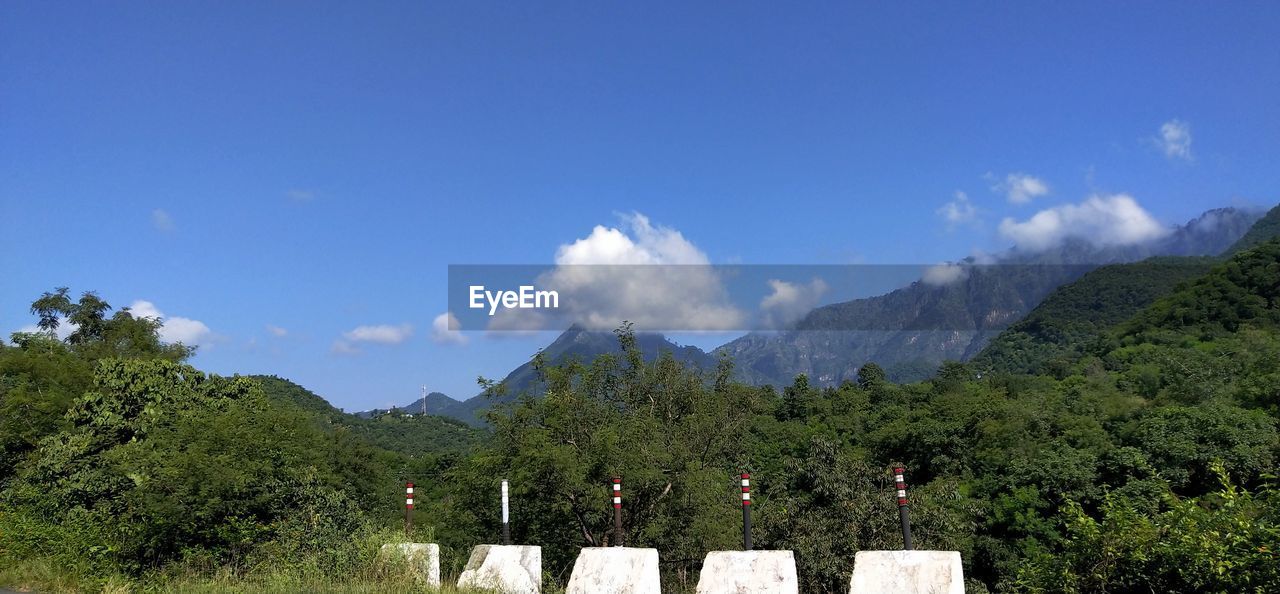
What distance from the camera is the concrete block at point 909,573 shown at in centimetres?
698

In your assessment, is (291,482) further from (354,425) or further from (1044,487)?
(354,425)

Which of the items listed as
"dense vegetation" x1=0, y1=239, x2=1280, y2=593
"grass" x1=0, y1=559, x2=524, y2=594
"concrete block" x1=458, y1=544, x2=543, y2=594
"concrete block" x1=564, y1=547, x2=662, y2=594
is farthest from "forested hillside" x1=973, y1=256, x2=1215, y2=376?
"concrete block" x1=564, y1=547, x2=662, y2=594

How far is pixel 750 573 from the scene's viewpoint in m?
7.93

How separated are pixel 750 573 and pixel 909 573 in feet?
4.60

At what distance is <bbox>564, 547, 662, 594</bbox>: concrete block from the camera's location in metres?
8.56

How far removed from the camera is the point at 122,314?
51438mm

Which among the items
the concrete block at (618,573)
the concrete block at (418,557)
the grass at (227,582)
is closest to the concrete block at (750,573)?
the concrete block at (618,573)

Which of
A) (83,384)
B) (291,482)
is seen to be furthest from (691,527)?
(83,384)

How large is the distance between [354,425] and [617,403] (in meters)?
73.8

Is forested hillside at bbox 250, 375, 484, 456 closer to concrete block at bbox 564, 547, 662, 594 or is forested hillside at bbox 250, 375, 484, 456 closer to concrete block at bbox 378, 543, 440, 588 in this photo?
concrete block at bbox 378, 543, 440, 588

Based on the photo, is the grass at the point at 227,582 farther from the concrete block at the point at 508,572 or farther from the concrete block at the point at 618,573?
the concrete block at the point at 618,573

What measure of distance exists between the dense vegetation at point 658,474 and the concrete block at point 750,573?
8.86 feet

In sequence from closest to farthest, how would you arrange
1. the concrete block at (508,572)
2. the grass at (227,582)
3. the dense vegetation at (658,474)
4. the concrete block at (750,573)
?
1. the concrete block at (750,573)
2. the grass at (227,582)
3. the concrete block at (508,572)
4. the dense vegetation at (658,474)

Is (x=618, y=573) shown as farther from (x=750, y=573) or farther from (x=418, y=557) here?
(x=418, y=557)
